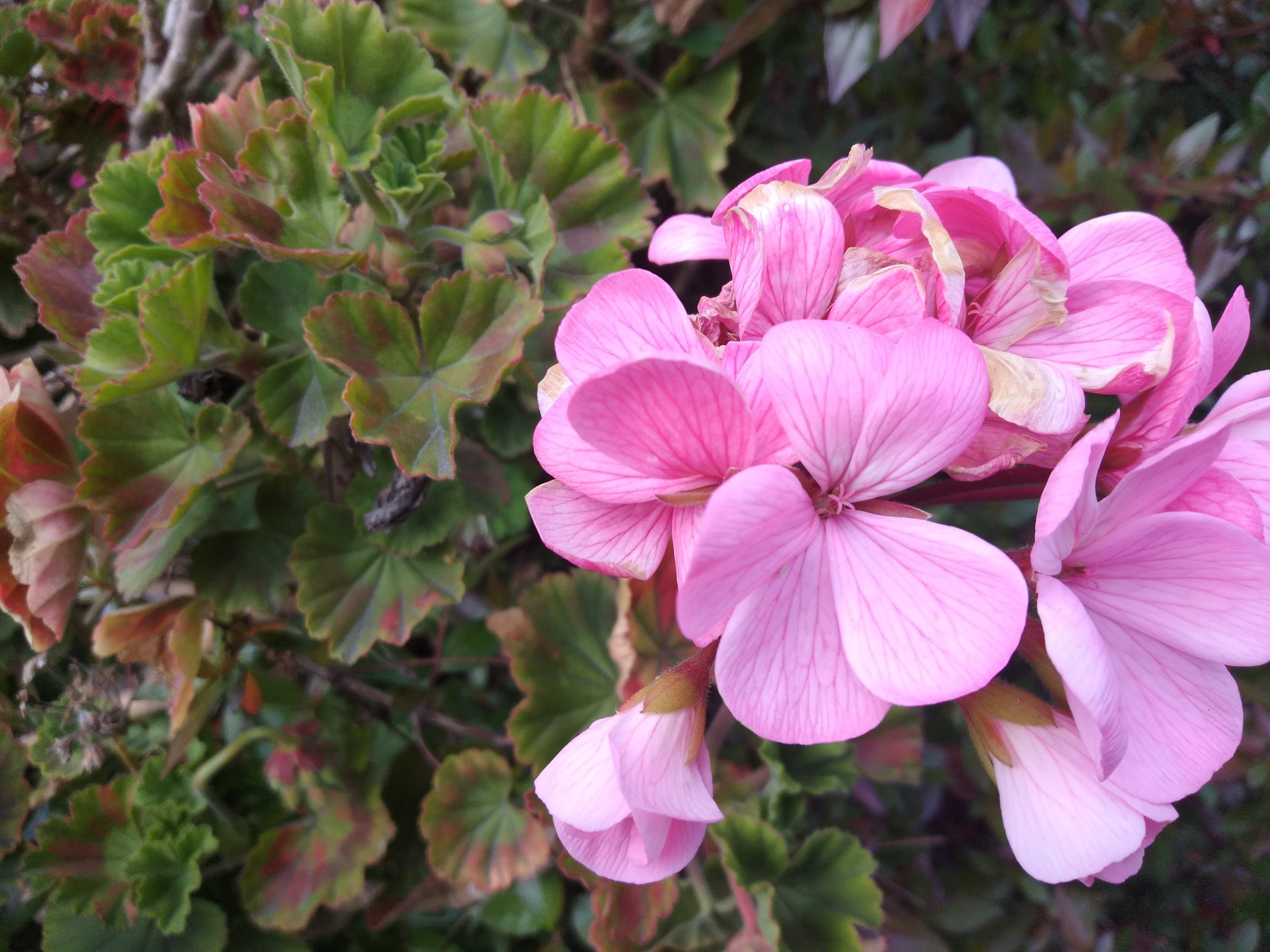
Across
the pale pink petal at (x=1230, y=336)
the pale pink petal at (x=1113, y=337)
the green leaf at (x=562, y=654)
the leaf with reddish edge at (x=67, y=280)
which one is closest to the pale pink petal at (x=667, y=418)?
the pale pink petal at (x=1113, y=337)

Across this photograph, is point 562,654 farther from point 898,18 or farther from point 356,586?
point 898,18

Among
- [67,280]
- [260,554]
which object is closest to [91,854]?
[260,554]

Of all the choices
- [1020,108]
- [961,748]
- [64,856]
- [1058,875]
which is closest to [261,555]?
[64,856]

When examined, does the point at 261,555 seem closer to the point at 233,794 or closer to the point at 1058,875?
the point at 233,794

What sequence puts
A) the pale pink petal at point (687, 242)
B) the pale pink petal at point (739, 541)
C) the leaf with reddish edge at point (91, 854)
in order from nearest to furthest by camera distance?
the pale pink petal at point (739, 541) → the pale pink petal at point (687, 242) → the leaf with reddish edge at point (91, 854)

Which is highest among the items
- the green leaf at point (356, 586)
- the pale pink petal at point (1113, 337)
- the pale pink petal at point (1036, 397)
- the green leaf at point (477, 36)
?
the green leaf at point (477, 36)

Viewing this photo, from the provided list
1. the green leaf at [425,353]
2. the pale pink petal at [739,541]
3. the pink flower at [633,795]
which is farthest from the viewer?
the green leaf at [425,353]

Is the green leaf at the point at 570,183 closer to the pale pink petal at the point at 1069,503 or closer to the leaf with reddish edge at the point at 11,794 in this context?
the pale pink petal at the point at 1069,503
